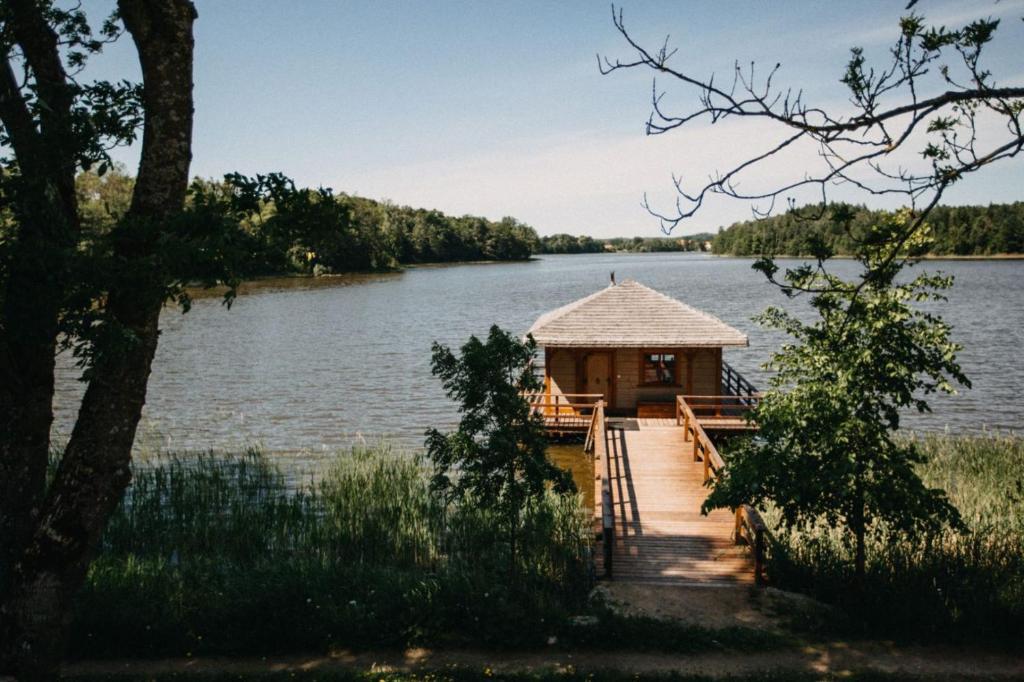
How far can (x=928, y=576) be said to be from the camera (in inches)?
450

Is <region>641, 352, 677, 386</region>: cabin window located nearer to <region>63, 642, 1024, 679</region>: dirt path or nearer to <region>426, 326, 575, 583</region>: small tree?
<region>426, 326, 575, 583</region>: small tree

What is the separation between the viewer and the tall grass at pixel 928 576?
1045cm

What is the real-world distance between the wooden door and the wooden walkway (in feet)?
15.1

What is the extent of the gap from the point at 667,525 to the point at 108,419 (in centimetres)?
1056

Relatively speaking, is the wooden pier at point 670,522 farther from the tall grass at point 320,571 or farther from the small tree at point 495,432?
the small tree at point 495,432

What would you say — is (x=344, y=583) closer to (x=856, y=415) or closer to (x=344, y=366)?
(x=856, y=415)

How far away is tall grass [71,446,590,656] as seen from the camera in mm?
10508

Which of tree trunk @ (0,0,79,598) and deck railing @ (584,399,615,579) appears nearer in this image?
tree trunk @ (0,0,79,598)

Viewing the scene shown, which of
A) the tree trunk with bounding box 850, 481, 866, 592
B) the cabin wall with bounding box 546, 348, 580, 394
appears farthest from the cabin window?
the tree trunk with bounding box 850, 481, 866, 592

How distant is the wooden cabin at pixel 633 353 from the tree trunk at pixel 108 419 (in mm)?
16982

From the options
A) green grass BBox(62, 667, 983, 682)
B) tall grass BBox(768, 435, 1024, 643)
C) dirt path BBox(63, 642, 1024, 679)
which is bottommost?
dirt path BBox(63, 642, 1024, 679)

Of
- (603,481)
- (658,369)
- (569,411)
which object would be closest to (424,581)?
(603,481)

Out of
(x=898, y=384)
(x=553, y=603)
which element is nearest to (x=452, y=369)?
(x=553, y=603)

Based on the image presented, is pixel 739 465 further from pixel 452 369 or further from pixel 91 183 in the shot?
pixel 91 183
